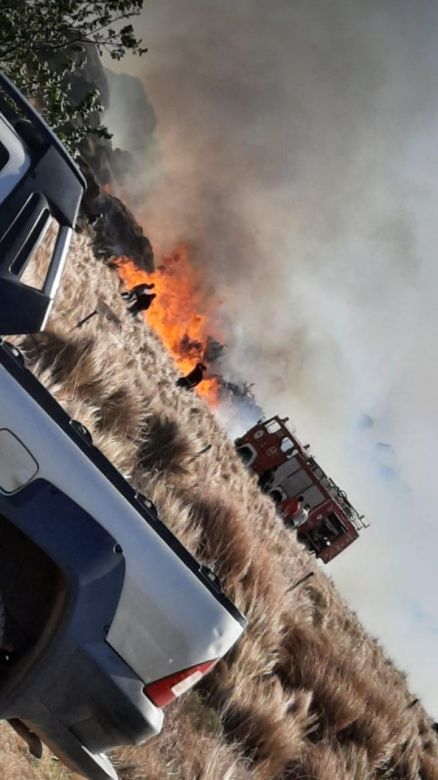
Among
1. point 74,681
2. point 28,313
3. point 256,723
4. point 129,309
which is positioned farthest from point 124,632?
point 129,309

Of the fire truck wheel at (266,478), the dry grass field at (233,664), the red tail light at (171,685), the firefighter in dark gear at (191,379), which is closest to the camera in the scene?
the red tail light at (171,685)

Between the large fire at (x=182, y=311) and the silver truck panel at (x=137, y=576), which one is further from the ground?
the large fire at (x=182, y=311)

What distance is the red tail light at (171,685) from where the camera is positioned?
2.49 metres

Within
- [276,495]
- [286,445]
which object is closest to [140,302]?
[286,445]

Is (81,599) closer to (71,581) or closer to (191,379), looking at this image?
(71,581)

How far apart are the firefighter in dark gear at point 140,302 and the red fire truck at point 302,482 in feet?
16.8

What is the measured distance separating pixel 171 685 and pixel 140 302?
1610 cm

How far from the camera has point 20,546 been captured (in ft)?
8.16

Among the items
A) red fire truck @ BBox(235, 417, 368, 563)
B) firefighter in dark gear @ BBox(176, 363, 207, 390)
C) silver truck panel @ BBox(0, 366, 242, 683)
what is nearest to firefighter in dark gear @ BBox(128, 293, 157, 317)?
firefighter in dark gear @ BBox(176, 363, 207, 390)

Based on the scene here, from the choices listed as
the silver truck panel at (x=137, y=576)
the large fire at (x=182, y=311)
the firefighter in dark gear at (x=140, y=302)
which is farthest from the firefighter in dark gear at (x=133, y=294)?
the large fire at (x=182, y=311)

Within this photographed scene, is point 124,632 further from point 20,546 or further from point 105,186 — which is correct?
point 105,186

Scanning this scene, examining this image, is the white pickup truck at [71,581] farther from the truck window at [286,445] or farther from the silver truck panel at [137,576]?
the truck window at [286,445]

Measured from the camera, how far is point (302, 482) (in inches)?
812

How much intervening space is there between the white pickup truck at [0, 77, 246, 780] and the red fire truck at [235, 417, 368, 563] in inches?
696
